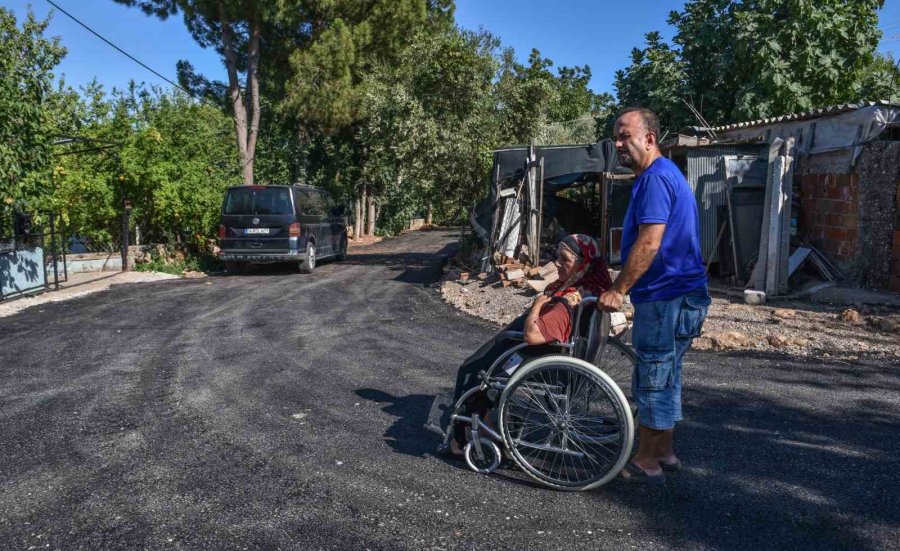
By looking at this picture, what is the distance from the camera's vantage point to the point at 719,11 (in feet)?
59.6

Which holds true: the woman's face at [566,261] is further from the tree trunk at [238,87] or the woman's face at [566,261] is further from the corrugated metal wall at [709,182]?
the tree trunk at [238,87]

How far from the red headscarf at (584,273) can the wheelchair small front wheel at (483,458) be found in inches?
36.5

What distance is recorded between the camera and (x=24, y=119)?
11.1 m

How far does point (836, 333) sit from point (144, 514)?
719 centimetres

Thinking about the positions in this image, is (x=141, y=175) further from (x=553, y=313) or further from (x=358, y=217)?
(x=553, y=313)

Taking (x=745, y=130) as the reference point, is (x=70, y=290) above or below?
below

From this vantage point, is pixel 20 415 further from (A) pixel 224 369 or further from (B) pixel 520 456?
(B) pixel 520 456

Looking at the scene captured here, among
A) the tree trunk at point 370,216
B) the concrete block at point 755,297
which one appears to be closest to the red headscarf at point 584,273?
the concrete block at point 755,297

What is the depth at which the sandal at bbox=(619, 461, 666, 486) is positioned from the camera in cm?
380

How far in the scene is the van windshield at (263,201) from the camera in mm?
15633

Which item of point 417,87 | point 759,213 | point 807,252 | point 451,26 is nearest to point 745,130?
point 759,213

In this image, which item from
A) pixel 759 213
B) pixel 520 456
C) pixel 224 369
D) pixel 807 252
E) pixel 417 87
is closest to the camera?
pixel 520 456

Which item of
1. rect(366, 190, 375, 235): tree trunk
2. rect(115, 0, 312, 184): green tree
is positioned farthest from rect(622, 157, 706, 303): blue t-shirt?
rect(366, 190, 375, 235): tree trunk

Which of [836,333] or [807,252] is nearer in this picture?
[836,333]
